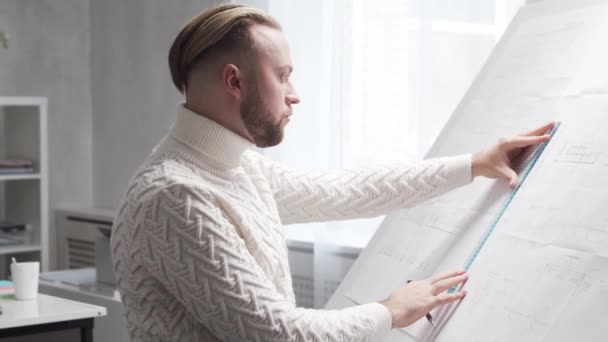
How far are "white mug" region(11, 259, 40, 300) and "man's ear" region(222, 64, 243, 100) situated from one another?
1874 millimetres

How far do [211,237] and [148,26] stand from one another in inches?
139

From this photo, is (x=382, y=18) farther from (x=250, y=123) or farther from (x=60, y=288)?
(x=250, y=123)

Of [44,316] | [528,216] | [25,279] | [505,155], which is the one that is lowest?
[44,316]

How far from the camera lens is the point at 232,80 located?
55.6 inches

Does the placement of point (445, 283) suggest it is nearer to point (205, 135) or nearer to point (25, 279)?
point (205, 135)

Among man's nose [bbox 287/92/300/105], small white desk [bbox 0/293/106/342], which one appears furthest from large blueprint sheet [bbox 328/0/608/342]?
small white desk [bbox 0/293/106/342]

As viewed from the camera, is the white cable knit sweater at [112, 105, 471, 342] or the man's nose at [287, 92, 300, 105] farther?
the man's nose at [287, 92, 300, 105]

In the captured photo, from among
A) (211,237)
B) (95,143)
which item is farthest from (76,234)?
(211,237)

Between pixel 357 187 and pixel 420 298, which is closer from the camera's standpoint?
pixel 420 298

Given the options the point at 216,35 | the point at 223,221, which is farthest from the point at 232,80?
the point at 223,221

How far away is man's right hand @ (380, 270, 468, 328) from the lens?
143 cm

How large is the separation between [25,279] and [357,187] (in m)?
1.73

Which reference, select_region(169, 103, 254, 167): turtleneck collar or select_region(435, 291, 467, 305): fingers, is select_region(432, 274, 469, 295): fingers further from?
select_region(169, 103, 254, 167): turtleneck collar

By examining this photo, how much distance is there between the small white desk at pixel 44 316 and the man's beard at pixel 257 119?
1.65 m
